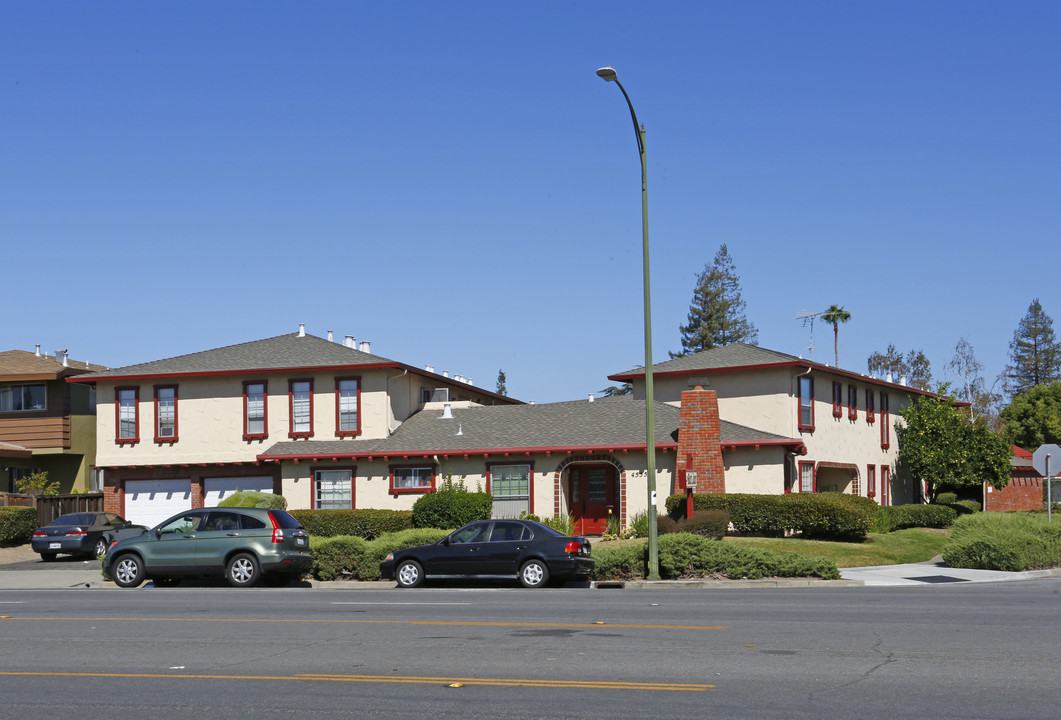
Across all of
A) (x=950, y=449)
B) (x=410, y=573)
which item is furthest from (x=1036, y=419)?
(x=410, y=573)

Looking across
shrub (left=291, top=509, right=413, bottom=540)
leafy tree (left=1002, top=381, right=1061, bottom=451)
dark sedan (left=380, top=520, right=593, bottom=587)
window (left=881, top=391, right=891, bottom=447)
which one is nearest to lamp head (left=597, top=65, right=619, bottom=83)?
dark sedan (left=380, top=520, right=593, bottom=587)

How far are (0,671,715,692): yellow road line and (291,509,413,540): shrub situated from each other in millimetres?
24638

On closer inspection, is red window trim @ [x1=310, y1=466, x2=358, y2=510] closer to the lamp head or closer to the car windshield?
the car windshield

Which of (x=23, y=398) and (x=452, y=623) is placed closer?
(x=452, y=623)

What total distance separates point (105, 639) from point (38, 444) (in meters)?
34.3

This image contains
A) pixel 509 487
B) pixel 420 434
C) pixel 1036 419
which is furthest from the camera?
pixel 1036 419

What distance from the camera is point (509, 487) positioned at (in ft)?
124

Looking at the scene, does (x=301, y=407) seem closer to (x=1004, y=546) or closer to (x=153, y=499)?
(x=153, y=499)

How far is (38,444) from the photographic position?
44969 mm

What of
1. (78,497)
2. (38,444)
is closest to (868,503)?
(78,497)

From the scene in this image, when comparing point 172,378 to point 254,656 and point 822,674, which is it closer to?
point 254,656

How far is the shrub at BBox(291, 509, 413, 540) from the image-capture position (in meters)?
36.0

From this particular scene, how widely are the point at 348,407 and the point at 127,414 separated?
876 centimetres

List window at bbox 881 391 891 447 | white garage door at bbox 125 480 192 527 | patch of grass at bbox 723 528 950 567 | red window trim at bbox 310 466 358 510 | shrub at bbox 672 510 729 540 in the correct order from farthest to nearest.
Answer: window at bbox 881 391 891 447, white garage door at bbox 125 480 192 527, red window trim at bbox 310 466 358 510, patch of grass at bbox 723 528 950 567, shrub at bbox 672 510 729 540
